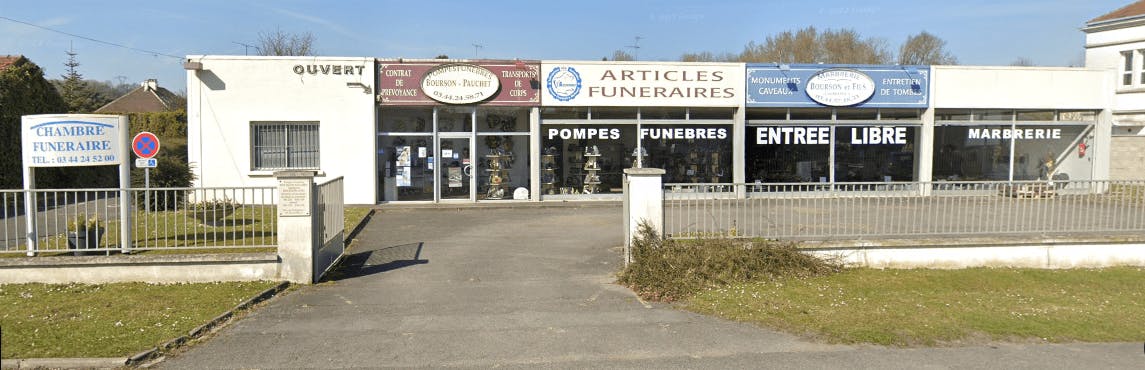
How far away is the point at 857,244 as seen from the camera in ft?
35.7

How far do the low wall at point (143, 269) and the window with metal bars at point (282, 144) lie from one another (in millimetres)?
9566

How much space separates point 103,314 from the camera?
7.86m

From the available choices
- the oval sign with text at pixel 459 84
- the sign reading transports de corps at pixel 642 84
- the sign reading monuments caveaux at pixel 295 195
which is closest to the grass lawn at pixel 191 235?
the sign reading monuments caveaux at pixel 295 195

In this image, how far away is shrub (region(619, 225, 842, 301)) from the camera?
9.36 m

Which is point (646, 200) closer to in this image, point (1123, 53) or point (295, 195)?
point (295, 195)

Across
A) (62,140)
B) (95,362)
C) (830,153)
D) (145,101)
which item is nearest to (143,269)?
(62,140)

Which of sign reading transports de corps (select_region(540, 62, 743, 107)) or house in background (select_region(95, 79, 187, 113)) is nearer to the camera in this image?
sign reading transports de corps (select_region(540, 62, 743, 107))

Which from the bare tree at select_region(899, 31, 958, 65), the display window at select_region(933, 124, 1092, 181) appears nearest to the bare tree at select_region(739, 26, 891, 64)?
the bare tree at select_region(899, 31, 958, 65)

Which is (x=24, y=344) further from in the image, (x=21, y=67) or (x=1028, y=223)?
(x=21, y=67)

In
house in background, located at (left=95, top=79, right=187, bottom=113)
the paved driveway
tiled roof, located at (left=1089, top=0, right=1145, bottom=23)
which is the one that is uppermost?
tiled roof, located at (left=1089, top=0, right=1145, bottom=23)

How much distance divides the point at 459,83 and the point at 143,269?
1061 centimetres

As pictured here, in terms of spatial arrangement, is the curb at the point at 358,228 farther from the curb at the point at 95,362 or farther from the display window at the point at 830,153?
the display window at the point at 830,153

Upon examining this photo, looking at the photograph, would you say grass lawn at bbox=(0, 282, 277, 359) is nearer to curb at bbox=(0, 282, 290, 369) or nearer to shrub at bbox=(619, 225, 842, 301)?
curb at bbox=(0, 282, 290, 369)

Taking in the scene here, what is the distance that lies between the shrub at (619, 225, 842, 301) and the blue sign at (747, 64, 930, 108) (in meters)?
10.6
